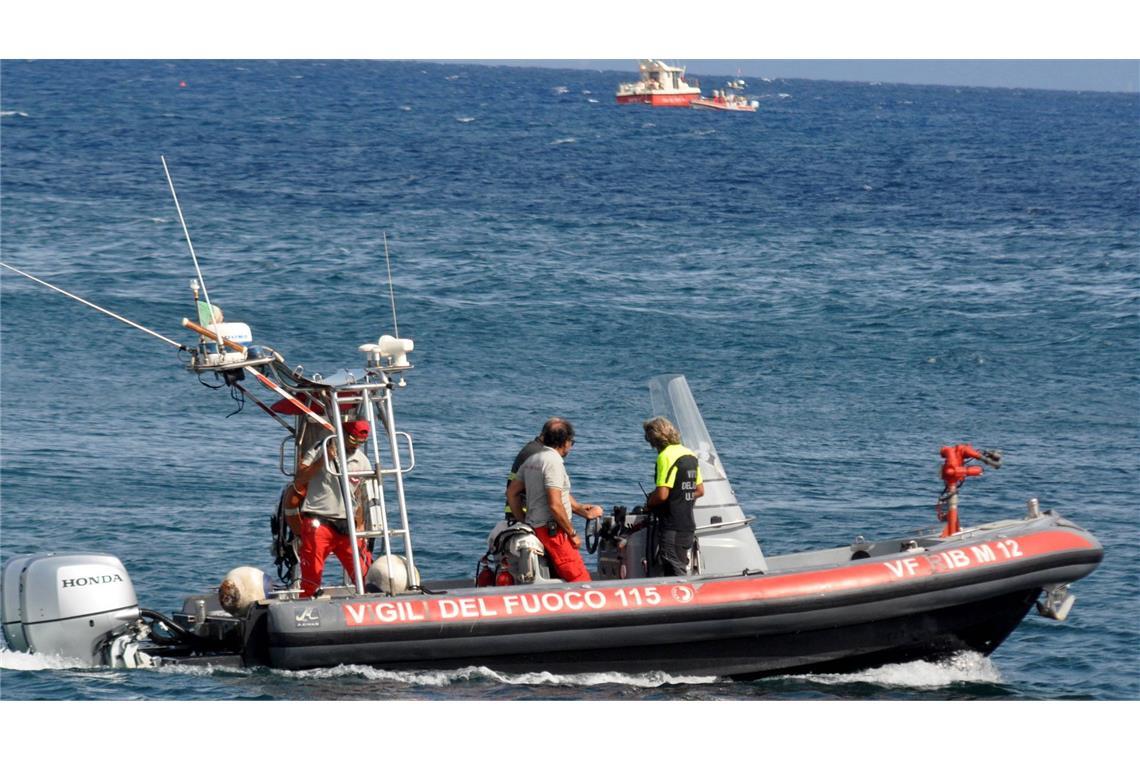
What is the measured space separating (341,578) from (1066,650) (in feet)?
17.0

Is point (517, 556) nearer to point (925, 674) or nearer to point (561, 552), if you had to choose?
point (561, 552)

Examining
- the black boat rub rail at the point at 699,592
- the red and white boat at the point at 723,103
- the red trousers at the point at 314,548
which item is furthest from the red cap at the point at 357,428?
the red and white boat at the point at 723,103

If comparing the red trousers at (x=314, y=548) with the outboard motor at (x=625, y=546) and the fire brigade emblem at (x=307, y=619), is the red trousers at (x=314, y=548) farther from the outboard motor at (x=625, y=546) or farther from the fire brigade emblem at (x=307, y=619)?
the outboard motor at (x=625, y=546)

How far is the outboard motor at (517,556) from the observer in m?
8.65

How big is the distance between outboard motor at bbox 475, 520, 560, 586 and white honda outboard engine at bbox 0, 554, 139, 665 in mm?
2161

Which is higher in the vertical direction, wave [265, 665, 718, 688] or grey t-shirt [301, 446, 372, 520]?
grey t-shirt [301, 446, 372, 520]

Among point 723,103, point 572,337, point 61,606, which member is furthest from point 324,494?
point 723,103

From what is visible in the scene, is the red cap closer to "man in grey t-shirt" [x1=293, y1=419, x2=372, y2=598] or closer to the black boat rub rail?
"man in grey t-shirt" [x1=293, y1=419, x2=372, y2=598]

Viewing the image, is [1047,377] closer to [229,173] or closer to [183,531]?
[183,531]

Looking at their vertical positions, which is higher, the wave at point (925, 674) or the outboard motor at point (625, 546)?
the outboard motor at point (625, 546)

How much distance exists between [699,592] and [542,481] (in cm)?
108

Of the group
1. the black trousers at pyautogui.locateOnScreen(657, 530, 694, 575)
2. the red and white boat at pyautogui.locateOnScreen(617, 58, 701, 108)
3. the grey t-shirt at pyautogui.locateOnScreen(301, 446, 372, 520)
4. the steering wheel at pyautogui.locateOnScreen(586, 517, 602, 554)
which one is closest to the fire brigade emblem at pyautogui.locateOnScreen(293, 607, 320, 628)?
the grey t-shirt at pyautogui.locateOnScreen(301, 446, 372, 520)

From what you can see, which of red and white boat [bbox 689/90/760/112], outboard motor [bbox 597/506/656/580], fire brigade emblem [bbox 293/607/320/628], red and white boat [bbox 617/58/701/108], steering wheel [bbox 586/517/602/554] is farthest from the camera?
red and white boat [bbox 689/90/760/112]

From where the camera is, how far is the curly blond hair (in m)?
8.57
